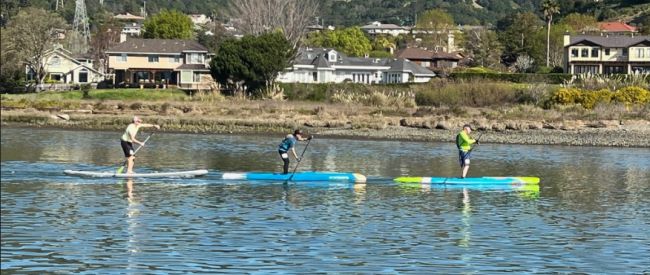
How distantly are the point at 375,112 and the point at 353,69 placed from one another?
4124cm

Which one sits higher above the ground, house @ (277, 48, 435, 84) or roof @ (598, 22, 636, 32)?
roof @ (598, 22, 636, 32)

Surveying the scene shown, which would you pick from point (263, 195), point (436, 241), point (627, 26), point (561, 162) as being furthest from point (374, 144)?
point (627, 26)

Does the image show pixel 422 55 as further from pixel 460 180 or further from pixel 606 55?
pixel 460 180

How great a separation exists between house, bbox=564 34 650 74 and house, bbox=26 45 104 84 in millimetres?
49611

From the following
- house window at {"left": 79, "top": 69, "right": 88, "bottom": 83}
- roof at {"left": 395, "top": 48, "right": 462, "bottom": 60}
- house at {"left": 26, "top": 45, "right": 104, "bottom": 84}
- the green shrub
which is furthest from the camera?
roof at {"left": 395, "top": 48, "right": 462, "bottom": 60}

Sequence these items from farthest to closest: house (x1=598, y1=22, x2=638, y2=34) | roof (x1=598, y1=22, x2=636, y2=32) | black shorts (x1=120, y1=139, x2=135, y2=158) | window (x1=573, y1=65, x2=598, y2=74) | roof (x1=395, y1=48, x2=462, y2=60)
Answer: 1. roof (x1=598, y1=22, x2=636, y2=32)
2. house (x1=598, y1=22, x2=638, y2=34)
3. roof (x1=395, y1=48, x2=462, y2=60)
4. window (x1=573, y1=65, x2=598, y2=74)
5. black shorts (x1=120, y1=139, x2=135, y2=158)

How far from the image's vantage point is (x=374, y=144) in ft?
185

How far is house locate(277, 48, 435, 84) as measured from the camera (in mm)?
109125

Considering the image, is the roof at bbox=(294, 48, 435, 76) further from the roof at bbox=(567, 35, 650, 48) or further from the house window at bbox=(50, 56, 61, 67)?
the house window at bbox=(50, 56, 61, 67)

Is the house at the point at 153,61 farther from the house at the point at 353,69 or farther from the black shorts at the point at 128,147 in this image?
the black shorts at the point at 128,147

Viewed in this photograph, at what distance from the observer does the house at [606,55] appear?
114562 mm

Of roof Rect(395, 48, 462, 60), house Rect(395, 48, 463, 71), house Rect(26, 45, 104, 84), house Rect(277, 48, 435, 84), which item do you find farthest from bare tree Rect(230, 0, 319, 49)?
house Rect(395, 48, 463, 71)

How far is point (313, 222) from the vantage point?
87.8 feet

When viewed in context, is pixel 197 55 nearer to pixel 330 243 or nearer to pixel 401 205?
pixel 401 205
